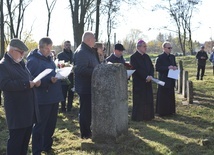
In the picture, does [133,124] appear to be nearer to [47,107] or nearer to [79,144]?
[79,144]

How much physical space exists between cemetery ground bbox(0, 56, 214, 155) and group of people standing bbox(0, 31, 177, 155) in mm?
463

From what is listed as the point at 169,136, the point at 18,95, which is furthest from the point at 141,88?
the point at 18,95

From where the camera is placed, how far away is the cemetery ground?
5.50m

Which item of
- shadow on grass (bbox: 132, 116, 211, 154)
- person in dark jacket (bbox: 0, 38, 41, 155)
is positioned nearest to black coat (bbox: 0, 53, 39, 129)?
person in dark jacket (bbox: 0, 38, 41, 155)

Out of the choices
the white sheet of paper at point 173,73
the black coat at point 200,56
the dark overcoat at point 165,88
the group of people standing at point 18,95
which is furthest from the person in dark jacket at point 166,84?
the black coat at point 200,56

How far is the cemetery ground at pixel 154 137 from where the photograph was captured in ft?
18.0

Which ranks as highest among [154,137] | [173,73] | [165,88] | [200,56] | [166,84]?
[200,56]

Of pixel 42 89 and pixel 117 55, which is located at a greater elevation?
pixel 117 55

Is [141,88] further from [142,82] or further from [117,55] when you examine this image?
[117,55]

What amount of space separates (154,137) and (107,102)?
1296mm

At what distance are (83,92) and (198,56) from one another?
46.9ft

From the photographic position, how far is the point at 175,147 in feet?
18.2

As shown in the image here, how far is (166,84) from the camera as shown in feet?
28.4

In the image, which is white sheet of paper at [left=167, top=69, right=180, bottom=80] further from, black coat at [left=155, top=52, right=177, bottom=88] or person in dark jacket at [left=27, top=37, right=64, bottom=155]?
person in dark jacket at [left=27, top=37, right=64, bottom=155]
